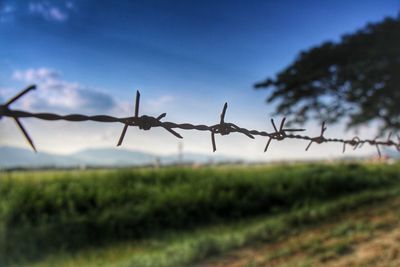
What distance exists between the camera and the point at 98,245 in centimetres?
654

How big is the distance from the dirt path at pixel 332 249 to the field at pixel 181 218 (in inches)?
0.6

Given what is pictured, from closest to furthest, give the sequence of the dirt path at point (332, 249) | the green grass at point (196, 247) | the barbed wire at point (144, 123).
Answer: the barbed wire at point (144, 123) → the dirt path at point (332, 249) → the green grass at point (196, 247)

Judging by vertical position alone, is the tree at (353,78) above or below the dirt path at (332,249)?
above

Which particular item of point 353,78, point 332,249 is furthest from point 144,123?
point 353,78

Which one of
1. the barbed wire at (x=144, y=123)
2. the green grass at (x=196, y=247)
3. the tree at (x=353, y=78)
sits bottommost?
the green grass at (x=196, y=247)

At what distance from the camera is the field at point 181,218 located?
4.59m

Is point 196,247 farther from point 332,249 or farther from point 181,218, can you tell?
point 181,218

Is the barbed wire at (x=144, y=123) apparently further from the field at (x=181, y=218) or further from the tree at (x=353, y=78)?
the tree at (x=353, y=78)

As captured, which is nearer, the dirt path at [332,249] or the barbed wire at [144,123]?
the barbed wire at [144,123]

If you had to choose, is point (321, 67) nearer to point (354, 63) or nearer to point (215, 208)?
point (354, 63)

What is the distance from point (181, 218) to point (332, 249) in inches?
157

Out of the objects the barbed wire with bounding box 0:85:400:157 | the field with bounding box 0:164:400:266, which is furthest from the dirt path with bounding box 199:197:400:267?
the barbed wire with bounding box 0:85:400:157

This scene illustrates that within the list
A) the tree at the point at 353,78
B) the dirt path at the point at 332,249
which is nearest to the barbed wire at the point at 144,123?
the dirt path at the point at 332,249

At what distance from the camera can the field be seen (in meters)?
4.59
